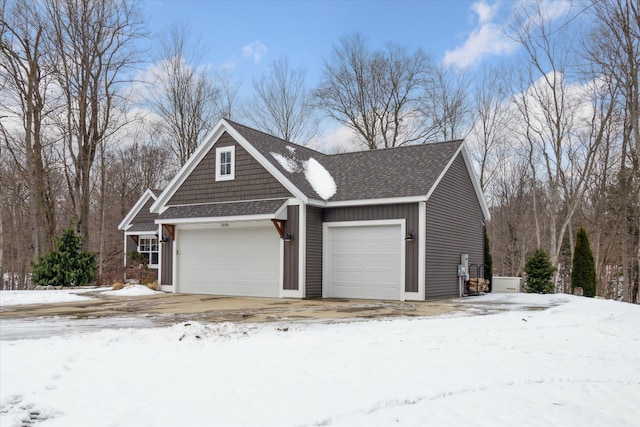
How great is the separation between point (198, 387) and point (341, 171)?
13804 millimetres

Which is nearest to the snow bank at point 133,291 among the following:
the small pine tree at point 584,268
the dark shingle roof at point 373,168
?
the dark shingle roof at point 373,168

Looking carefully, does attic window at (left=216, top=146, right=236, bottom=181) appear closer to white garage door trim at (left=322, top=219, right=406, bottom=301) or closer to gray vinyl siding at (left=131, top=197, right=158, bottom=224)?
white garage door trim at (left=322, top=219, right=406, bottom=301)

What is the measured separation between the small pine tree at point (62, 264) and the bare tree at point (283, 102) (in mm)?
16664

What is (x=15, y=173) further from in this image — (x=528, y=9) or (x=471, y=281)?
(x=528, y=9)

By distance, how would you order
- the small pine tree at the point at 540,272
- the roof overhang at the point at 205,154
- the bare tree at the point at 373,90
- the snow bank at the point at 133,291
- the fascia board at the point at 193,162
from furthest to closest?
the bare tree at the point at 373,90 → the small pine tree at the point at 540,272 → the fascia board at the point at 193,162 → the snow bank at the point at 133,291 → the roof overhang at the point at 205,154

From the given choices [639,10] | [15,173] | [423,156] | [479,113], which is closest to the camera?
[639,10]

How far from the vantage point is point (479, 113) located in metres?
30.5

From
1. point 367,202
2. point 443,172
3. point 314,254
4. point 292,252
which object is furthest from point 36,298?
point 443,172

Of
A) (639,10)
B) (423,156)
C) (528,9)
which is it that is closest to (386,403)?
(423,156)

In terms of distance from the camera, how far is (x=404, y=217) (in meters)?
15.7

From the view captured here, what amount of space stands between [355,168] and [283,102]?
1652cm

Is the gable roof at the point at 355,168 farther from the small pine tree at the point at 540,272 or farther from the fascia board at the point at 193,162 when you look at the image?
the small pine tree at the point at 540,272

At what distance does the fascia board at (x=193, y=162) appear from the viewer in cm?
1797

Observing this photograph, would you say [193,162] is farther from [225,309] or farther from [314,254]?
[225,309]
